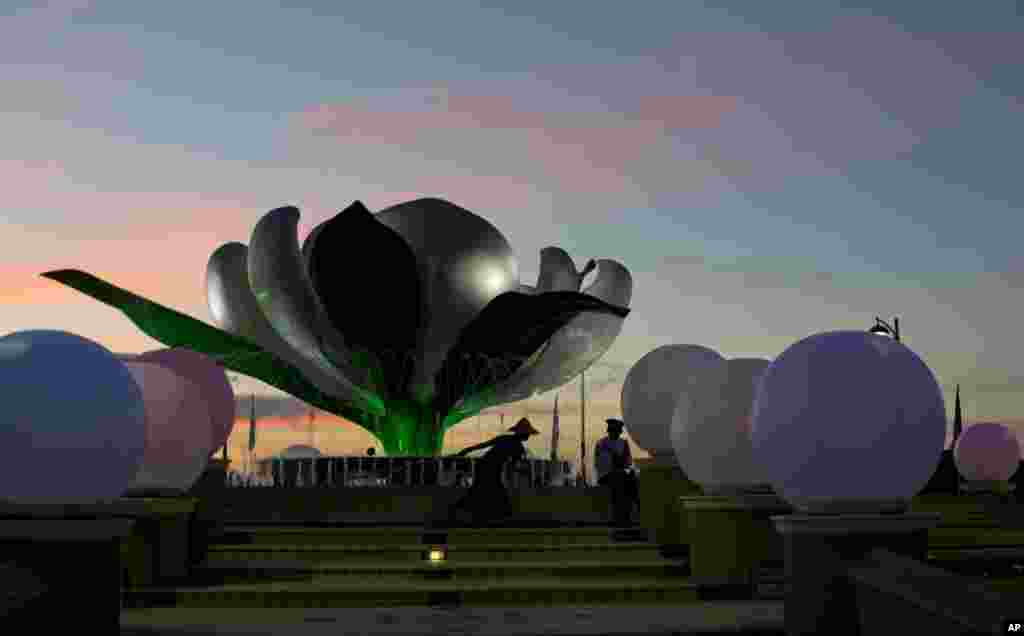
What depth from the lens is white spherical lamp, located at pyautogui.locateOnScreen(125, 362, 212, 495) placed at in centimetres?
1272

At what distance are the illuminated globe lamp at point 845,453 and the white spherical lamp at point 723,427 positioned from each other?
363 centimetres

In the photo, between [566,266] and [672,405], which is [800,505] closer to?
[672,405]

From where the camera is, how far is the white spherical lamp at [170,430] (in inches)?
501

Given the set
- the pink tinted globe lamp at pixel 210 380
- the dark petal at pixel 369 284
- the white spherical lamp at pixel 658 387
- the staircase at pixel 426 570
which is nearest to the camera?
the staircase at pixel 426 570

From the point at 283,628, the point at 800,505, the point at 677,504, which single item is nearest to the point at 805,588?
the point at 800,505

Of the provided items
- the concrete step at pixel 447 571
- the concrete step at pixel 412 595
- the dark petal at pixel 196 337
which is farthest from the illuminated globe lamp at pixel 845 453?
the dark petal at pixel 196 337

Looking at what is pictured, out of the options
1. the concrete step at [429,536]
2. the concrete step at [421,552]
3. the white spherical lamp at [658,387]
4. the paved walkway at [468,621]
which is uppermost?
the white spherical lamp at [658,387]

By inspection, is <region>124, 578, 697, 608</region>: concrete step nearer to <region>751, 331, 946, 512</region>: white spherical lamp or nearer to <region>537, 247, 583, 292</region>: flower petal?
<region>751, 331, 946, 512</region>: white spherical lamp

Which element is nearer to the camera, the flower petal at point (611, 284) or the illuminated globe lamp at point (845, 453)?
the illuminated globe lamp at point (845, 453)

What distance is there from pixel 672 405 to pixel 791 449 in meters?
8.44

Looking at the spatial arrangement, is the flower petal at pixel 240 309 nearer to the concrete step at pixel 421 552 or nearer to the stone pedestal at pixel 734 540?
the concrete step at pixel 421 552

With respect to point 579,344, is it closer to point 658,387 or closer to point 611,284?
point 611,284

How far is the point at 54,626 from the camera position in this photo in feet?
30.0

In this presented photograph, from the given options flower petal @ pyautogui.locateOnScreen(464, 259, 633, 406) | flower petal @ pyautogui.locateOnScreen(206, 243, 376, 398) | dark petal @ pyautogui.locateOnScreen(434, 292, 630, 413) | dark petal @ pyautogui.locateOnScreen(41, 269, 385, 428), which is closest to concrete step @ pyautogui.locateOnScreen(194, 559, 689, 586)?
dark petal @ pyautogui.locateOnScreen(434, 292, 630, 413)
